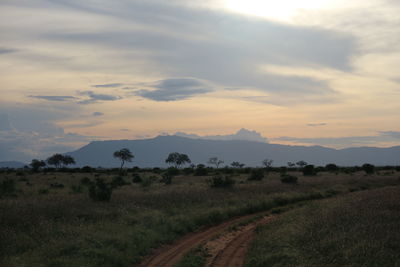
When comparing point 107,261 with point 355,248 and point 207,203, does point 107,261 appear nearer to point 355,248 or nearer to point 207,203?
point 355,248

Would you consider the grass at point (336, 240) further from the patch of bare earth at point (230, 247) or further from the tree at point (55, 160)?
the tree at point (55, 160)

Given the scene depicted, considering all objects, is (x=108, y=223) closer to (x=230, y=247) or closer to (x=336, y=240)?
(x=230, y=247)

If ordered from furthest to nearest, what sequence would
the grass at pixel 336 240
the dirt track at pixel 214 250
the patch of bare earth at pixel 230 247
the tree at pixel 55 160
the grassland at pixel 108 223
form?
the tree at pixel 55 160, the dirt track at pixel 214 250, the grassland at pixel 108 223, the patch of bare earth at pixel 230 247, the grass at pixel 336 240

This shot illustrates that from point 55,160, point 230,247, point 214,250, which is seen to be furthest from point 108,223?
point 55,160

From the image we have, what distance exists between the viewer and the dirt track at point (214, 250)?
14.8 meters

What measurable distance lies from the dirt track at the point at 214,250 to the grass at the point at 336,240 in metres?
0.68

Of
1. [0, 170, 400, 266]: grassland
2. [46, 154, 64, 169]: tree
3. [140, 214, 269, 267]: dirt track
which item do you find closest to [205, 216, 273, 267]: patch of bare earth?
[140, 214, 269, 267]: dirt track

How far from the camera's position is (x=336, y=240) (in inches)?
543

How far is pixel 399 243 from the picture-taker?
1216 cm

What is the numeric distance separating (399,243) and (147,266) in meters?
9.86

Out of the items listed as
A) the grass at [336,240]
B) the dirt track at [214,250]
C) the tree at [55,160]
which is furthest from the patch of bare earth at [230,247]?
the tree at [55,160]

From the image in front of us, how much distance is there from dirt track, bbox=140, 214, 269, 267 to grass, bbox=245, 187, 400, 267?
68cm

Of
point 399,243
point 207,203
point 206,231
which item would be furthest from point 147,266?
point 207,203

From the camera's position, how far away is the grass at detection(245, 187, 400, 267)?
11.7 metres
